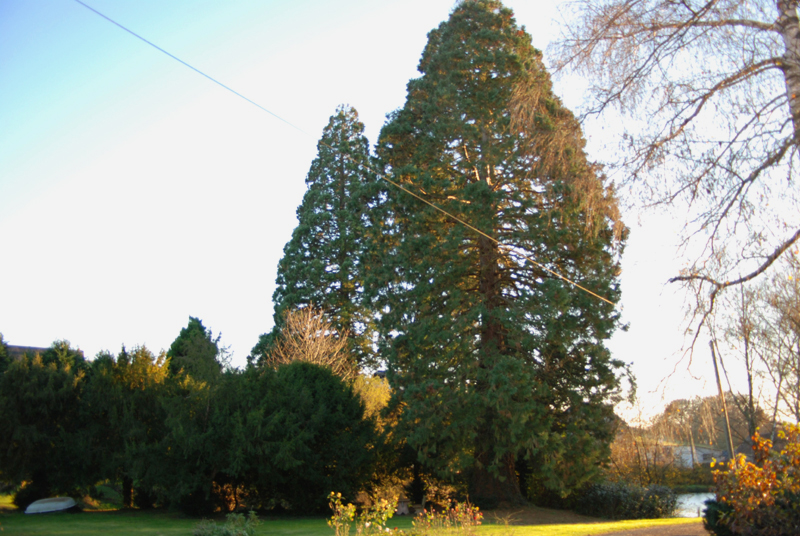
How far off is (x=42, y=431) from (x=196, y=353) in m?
7.99

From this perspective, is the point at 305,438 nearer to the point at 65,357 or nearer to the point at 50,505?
the point at 50,505

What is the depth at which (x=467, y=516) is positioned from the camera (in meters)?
9.40

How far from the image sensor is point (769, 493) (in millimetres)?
6879

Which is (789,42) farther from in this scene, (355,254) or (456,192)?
(355,254)

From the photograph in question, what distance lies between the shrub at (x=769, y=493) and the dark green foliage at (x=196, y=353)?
1324cm

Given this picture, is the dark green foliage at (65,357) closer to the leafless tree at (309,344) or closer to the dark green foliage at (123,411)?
the dark green foliage at (123,411)

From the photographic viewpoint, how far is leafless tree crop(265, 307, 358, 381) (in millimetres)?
23453

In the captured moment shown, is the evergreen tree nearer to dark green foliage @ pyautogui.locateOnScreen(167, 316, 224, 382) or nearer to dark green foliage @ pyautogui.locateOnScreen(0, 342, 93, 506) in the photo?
dark green foliage @ pyautogui.locateOnScreen(167, 316, 224, 382)

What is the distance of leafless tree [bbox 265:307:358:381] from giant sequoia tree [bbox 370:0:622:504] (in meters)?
6.50

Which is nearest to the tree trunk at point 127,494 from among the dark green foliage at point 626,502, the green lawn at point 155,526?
the green lawn at point 155,526

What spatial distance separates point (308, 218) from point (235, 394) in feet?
49.9

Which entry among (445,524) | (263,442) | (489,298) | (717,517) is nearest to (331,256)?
(489,298)

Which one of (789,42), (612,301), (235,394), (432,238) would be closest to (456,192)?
(432,238)

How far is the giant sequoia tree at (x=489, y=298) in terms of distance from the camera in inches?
568
